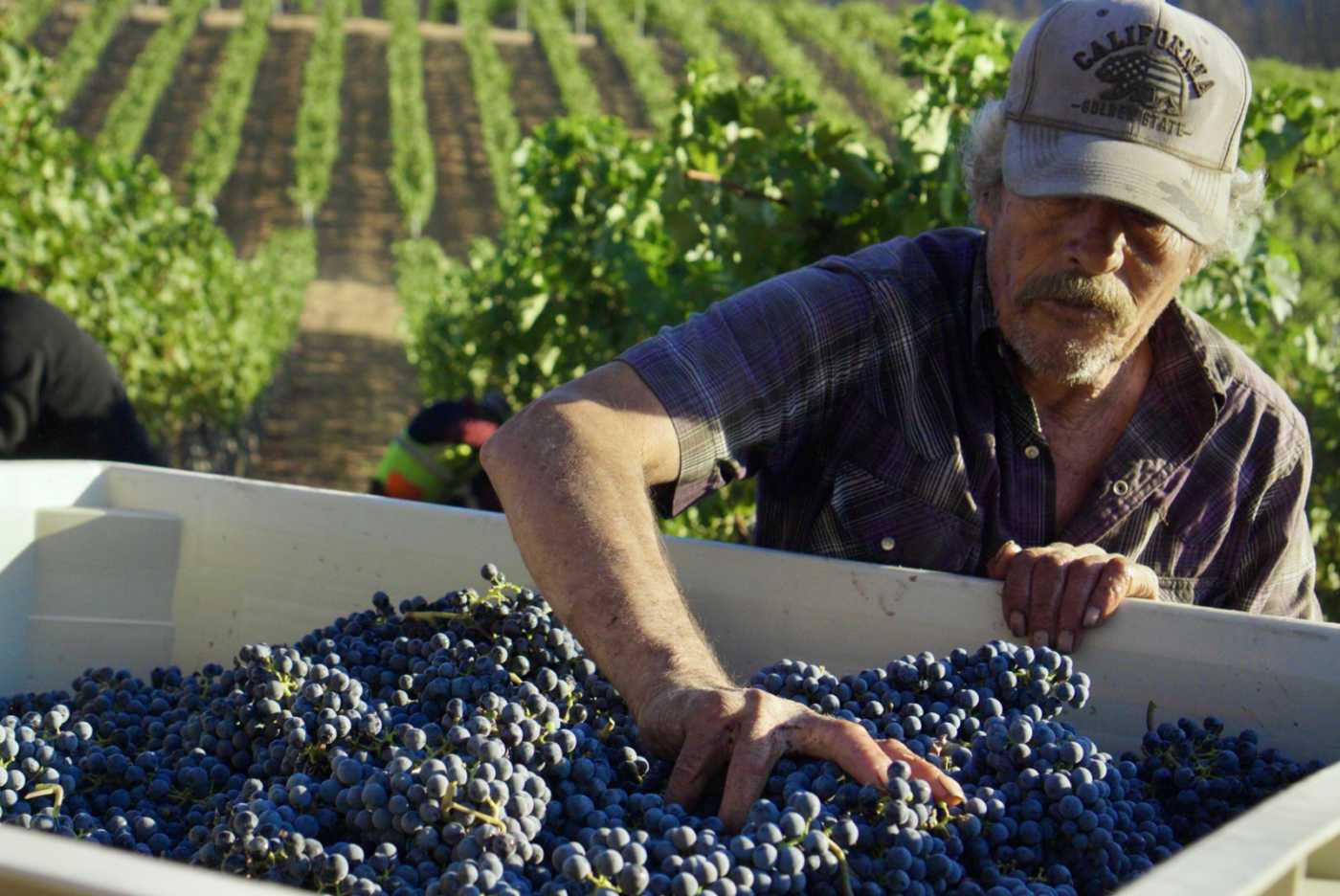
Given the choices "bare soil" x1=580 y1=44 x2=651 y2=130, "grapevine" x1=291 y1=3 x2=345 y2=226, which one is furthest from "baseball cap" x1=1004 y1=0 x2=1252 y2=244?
"grapevine" x1=291 y1=3 x2=345 y2=226

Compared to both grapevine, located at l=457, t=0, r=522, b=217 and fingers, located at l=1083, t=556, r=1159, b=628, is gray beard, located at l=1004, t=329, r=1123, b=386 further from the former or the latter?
grapevine, located at l=457, t=0, r=522, b=217

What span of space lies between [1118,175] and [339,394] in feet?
50.2

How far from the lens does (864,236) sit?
405 cm

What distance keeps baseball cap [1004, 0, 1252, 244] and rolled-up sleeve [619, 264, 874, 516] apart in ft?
0.95

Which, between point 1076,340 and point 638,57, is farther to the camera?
point 638,57

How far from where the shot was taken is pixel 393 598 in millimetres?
1839

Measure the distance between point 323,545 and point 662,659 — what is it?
2.07 ft

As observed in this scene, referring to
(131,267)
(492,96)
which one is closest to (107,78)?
(492,96)

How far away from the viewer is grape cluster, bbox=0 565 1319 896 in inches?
43.5

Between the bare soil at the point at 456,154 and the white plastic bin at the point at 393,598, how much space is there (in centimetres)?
2431

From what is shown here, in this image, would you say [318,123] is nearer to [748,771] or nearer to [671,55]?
[671,55]

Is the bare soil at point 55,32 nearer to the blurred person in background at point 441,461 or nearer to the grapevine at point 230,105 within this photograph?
the grapevine at point 230,105

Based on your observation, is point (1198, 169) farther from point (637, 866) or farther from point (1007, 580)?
point (637, 866)

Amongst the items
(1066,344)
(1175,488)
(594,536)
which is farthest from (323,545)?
(1175,488)
